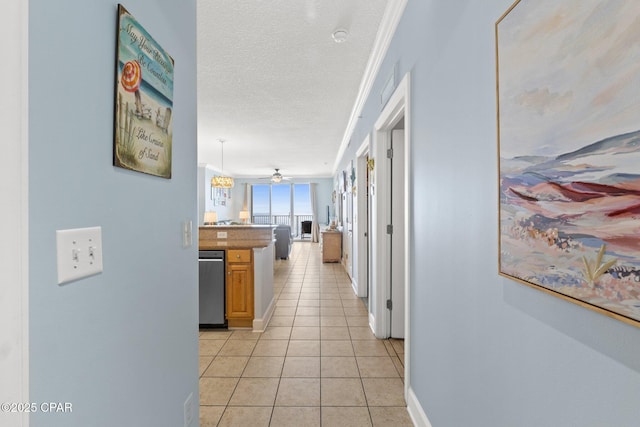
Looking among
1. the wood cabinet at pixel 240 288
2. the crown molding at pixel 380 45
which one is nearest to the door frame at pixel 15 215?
the crown molding at pixel 380 45

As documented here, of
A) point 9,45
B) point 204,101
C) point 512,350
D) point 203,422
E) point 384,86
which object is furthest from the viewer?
point 204,101

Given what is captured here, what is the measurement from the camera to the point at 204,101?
3.97 meters

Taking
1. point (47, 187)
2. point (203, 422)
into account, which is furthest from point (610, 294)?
point (203, 422)

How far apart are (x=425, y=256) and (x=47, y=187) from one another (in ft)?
5.24

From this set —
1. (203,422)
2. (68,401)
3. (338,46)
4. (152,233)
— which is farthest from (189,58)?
(203,422)

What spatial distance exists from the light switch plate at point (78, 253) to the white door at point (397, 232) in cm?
251

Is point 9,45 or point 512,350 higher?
point 9,45

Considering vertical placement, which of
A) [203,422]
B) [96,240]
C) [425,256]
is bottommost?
[203,422]

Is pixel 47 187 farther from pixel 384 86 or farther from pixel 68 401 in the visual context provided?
pixel 384 86

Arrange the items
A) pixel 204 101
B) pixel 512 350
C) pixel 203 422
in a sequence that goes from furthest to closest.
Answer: pixel 204 101, pixel 203 422, pixel 512 350

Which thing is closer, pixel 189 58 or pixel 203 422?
pixel 189 58

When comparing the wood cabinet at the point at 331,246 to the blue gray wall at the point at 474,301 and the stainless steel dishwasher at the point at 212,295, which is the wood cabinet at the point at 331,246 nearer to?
the stainless steel dishwasher at the point at 212,295

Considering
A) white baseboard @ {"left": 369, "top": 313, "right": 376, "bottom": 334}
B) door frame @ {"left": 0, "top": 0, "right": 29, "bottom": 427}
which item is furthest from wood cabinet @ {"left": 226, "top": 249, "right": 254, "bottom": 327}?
door frame @ {"left": 0, "top": 0, "right": 29, "bottom": 427}

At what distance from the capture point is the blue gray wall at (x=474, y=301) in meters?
0.67
